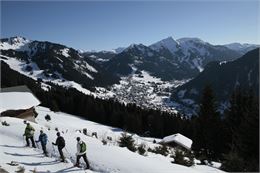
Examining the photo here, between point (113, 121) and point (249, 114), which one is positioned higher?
point (249, 114)

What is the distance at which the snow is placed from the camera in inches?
1855

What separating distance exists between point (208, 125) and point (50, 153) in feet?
107

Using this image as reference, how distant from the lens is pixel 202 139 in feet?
174

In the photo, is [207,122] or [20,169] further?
[207,122]

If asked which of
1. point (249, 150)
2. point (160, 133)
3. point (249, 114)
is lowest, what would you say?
point (160, 133)

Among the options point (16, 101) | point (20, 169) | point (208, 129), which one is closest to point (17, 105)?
point (16, 101)

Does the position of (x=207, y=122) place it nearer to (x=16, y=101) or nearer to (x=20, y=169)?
(x=16, y=101)

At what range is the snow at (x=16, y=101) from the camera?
47106 millimetres

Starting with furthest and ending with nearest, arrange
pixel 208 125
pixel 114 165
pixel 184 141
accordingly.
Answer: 1. pixel 184 141
2. pixel 208 125
3. pixel 114 165

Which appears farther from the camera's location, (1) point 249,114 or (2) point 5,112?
(2) point 5,112

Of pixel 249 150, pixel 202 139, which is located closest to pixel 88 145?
pixel 249 150

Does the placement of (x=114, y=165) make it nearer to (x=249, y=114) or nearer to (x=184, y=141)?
(x=249, y=114)

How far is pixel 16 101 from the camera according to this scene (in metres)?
49.7

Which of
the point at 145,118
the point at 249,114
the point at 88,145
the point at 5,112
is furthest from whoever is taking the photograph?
the point at 145,118
